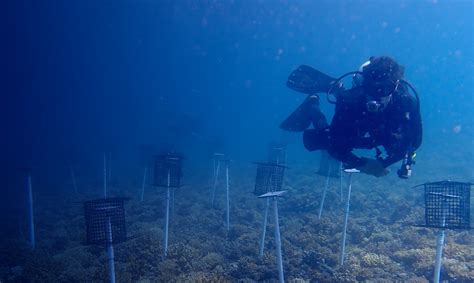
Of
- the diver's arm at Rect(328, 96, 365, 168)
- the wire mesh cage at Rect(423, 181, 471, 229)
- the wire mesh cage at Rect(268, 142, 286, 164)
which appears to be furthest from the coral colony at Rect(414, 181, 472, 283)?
the wire mesh cage at Rect(268, 142, 286, 164)

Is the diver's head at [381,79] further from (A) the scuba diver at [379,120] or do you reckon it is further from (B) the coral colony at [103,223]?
(B) the coral colony at [103,223]

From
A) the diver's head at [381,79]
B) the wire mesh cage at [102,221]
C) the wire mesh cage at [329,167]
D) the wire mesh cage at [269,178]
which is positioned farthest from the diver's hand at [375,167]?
the wire mesh cage at [329,167]

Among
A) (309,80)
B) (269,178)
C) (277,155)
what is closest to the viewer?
(309,80)

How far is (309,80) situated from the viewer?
8773 millimetres

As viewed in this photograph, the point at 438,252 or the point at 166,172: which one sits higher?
the point at 166,172

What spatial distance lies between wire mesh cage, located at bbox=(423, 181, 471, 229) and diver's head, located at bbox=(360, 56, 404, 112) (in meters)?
2.38

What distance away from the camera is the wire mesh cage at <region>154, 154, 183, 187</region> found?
34.0 ft

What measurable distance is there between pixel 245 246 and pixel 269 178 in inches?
119

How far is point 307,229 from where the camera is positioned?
516 inches

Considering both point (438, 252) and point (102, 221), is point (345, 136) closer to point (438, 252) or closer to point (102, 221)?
point (438, 252)

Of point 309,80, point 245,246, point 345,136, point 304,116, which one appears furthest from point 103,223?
point 309,80

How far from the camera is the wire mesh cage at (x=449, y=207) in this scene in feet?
21.8

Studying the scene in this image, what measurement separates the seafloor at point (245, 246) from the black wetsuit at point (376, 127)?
456cm

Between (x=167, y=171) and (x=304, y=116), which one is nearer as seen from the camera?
(x=304, y=116)
